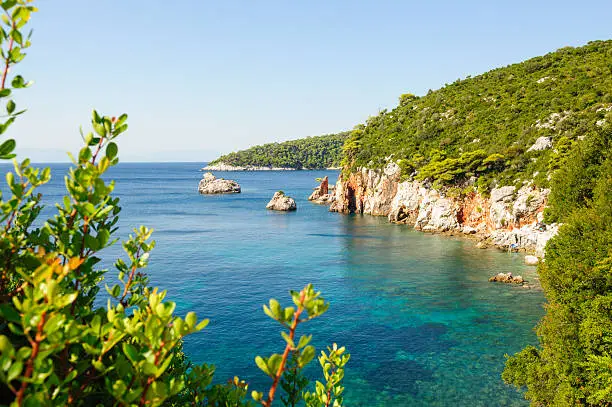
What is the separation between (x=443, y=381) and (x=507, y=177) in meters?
41.3

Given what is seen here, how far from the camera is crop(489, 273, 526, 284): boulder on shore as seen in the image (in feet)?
123

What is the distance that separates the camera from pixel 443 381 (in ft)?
72.9

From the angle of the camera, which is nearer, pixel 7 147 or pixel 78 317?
pixel 7 147

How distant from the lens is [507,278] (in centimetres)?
3794

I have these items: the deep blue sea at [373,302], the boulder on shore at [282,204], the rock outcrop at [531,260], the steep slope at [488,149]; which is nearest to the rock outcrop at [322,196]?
the boulder on shore at [282,204]

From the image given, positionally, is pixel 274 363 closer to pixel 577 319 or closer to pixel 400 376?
pixel 577 319

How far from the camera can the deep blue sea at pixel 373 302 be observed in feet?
74.5

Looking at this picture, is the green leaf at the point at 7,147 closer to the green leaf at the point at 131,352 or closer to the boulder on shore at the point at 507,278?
the green leaf at the point at 131,352

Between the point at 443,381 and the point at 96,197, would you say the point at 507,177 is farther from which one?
the point at 96,197

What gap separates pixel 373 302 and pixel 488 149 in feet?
128

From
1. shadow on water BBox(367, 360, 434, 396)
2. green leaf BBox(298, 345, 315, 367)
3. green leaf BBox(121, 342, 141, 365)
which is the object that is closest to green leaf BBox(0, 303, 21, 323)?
green leaf BBox(121, 342, 141, 365)

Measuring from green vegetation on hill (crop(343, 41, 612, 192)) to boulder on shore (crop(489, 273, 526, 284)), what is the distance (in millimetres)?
16532

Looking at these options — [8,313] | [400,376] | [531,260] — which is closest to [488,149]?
[531,260]

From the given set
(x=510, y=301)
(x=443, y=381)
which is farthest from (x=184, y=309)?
(x=510, y=301)
